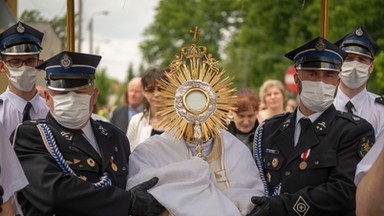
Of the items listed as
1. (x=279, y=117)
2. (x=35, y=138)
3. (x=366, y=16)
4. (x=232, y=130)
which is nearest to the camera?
(x=35, y=138)

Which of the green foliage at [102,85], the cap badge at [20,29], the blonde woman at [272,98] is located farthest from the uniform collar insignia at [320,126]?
the green foliage at [102,85]

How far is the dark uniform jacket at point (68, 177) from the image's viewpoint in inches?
192

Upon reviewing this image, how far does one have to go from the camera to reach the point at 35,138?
502cm

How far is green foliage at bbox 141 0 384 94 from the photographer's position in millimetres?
19219

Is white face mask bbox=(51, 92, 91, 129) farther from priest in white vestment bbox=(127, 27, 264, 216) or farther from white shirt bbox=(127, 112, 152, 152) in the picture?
Result: white shirt bbox=(127, 112, 152, 152)

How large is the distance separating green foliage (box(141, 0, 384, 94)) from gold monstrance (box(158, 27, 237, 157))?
3.06m

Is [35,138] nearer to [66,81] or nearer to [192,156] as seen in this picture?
[66,81]

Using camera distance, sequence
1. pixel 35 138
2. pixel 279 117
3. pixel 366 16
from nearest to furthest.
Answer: pixel 35 138 → pixel 279 117 → pixel 366 16

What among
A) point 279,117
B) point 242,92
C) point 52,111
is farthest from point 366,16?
point 52,111

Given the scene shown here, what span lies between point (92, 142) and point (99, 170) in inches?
9.7

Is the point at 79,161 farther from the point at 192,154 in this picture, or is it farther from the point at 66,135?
the point at 192,154

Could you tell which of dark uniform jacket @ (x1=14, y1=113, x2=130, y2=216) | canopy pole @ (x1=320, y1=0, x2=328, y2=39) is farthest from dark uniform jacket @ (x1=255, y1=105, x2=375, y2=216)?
dark uniform jacket @ (x1=14, y1=113, x2=130, y2=216)

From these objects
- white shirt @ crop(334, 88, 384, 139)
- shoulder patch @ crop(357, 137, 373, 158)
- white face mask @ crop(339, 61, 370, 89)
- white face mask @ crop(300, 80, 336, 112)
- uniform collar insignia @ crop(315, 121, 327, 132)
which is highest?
white face mask @ crop(339, 61, 370, 89)

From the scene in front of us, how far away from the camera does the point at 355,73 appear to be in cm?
679
